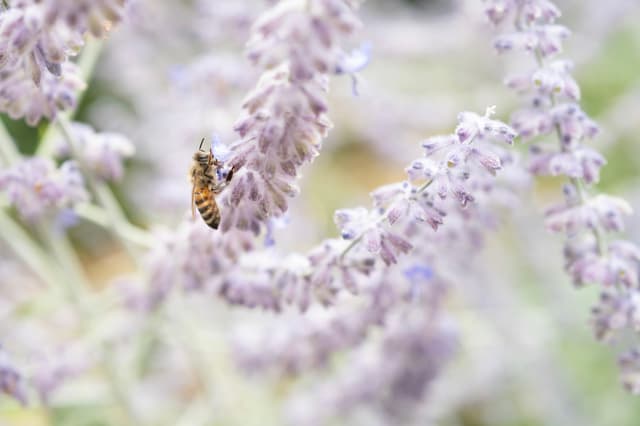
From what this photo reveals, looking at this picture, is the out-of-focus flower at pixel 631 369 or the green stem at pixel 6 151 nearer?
the out-of-focus flower at pixel 631 369

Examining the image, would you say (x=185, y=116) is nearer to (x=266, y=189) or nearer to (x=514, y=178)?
(x=514, y=178)

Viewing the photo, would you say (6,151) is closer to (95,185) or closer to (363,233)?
(95,185)

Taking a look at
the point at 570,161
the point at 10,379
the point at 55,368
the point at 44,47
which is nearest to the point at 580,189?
the point at 570,161

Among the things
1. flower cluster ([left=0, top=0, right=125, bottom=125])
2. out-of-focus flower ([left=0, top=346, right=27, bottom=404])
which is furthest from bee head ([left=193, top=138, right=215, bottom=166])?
out-of-focus flower ([left=0, top=346, right=27, bottom=404])

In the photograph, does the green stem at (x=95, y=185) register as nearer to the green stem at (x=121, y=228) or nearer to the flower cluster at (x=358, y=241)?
the green stem at (x=121, y=228)

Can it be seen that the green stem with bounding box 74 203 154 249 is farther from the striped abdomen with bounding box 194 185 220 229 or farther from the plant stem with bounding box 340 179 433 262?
the plant stem with bounding box 340 179 433 262

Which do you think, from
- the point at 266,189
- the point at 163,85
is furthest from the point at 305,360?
the point at 163,85

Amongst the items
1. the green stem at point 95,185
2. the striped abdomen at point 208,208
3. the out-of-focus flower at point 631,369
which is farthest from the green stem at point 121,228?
the out-of-focus flower at point 631,369
